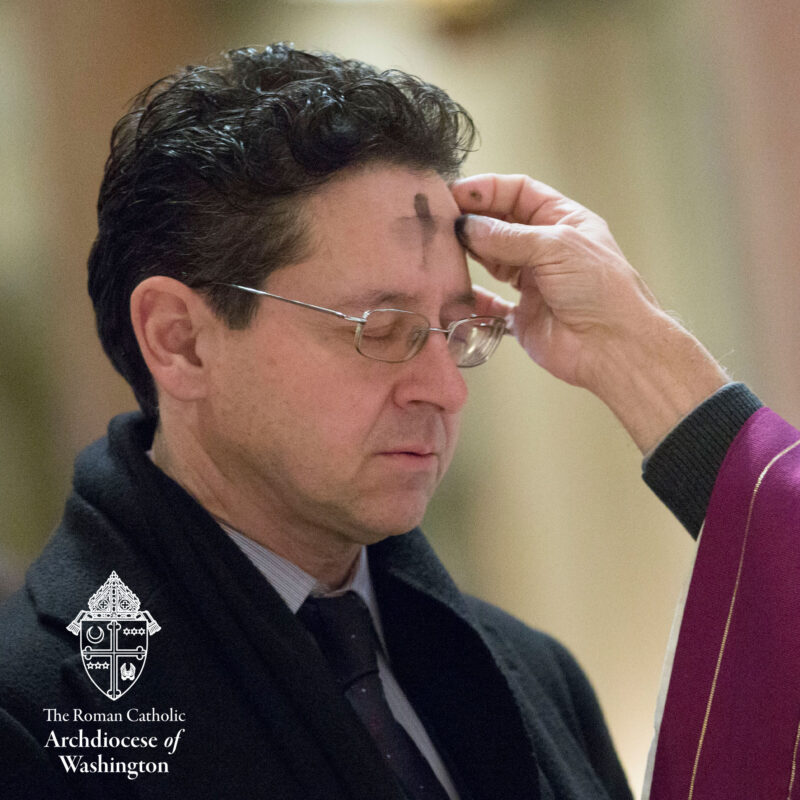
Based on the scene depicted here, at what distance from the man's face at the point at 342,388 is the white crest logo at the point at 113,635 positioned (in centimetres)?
21

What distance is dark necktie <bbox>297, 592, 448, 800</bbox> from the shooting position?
4.19 feet

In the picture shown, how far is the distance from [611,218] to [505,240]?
4.40ft

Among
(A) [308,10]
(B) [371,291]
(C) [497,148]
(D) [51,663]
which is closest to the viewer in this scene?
(D) [51,663]

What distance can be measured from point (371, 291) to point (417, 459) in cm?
22

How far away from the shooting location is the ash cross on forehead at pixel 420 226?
4.30 feet

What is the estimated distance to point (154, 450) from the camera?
4.72ft

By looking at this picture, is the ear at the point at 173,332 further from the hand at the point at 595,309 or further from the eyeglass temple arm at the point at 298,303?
the hand at the point at 595,309

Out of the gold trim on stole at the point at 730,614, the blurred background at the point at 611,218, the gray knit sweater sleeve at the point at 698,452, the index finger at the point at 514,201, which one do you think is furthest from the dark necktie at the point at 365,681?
the blurred background at the point at 611,218

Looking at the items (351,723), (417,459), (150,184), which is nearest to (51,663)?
(351,723)

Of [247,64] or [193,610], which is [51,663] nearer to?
[193,610]

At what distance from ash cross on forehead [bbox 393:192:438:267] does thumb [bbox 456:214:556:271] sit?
0.21 ft

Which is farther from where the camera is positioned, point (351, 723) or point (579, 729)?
point (579, 729)

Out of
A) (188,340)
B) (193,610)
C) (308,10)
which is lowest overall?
(193,610)

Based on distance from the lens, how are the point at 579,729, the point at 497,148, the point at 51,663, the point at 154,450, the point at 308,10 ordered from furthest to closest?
the point at 497,148 < the point at 308,10 < the point at 579,729 < the point at 154,450 < the point at 51,663
